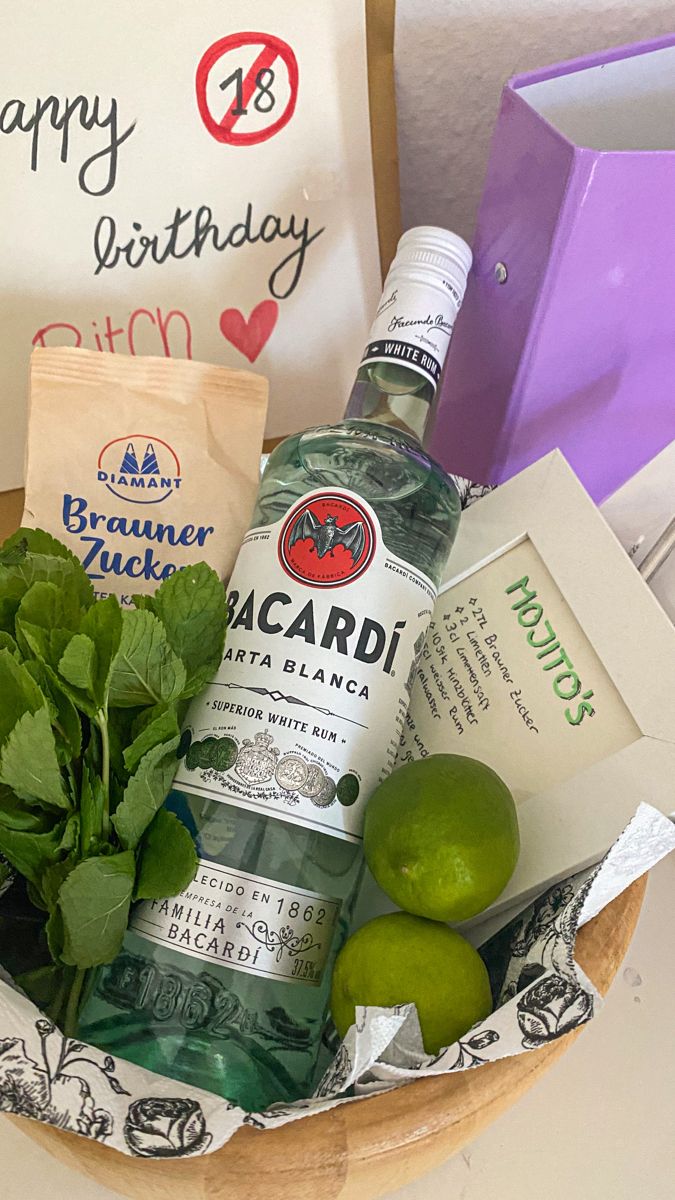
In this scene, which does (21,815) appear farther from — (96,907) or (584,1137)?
(584,1137)

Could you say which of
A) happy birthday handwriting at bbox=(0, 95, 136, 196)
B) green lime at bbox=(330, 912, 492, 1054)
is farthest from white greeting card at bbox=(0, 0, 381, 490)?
green lime at bbox=(330, 912, 492, 1054)

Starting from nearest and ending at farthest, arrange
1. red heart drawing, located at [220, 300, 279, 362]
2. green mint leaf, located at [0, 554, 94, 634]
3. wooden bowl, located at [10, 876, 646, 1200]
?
wooden bowl, located at [10, 876, 646, 1200] < green mint leaf, located at [0, 554, 94, 634] < red heart drawing, located at [220, 300, 279, 362]

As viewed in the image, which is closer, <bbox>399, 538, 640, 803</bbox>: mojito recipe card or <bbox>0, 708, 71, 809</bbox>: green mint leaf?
<bbox>0, 708, 71, 809</bbox>: green mint leaf

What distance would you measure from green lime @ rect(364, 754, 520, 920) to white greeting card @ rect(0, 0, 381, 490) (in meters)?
0.38

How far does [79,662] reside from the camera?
43cm

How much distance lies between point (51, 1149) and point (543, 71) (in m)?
0.63

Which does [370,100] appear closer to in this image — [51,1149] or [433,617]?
[433,617]

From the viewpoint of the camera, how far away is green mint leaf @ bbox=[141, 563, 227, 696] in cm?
49

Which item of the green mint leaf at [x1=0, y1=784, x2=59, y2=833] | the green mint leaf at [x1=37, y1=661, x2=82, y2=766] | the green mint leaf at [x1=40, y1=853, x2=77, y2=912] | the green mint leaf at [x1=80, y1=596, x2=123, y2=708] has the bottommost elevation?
the green mint leaf at [x1=40, y1=853, x2=77, y2=912]

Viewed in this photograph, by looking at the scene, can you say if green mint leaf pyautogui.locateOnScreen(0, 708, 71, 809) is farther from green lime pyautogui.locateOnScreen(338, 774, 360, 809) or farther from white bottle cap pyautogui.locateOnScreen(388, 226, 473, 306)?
white bottle cap pyautogui.locateOnScreen(388, 226, 473, 306)

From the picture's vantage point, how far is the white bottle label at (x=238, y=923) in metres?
0.48

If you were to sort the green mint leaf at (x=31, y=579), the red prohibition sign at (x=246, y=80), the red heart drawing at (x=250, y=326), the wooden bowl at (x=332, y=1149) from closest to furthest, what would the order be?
the wooden bowl at (x=332, y=1149) → the green mint leaf at (x=31, y=579) → the red prohibition sign at (x=246, y=80) → the red heart drawing at (x=250, y=326)

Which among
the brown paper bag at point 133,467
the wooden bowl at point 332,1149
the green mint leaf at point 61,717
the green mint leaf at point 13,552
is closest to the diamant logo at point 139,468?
the brown paper bag at point 133,467

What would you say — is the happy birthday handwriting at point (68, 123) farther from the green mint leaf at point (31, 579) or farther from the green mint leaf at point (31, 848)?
the green mint leaf at point (31, 848)
